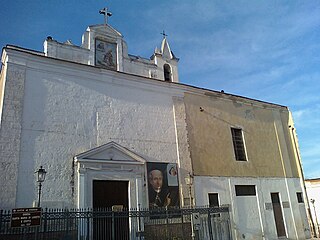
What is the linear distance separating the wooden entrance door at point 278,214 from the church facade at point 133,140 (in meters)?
0.05

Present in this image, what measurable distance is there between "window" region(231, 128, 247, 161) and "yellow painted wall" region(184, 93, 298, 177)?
0.25m

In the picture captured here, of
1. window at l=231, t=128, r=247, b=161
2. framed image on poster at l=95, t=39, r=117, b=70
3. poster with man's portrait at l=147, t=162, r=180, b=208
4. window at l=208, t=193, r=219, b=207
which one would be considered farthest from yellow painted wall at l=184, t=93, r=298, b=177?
framed image on poster at l=95, t=39, r=117, b=70

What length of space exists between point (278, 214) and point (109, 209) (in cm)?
997

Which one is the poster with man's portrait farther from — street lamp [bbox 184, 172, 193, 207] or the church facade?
street lamp [bbox 184, 172, 193, 207]

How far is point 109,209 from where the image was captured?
1233 cm

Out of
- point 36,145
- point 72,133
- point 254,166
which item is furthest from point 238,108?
point 36,145

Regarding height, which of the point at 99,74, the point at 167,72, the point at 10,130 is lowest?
the point at 10,130

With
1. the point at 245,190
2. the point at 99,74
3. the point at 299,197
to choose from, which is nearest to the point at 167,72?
the point at 99,74

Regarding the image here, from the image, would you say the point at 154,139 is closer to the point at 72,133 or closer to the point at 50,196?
the point at 72,133

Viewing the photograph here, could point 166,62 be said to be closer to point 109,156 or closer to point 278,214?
point 109,156

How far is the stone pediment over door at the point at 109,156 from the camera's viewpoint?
40.0 ft

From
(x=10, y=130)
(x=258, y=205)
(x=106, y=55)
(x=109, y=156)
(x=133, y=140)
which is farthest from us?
(x=258, y=205)

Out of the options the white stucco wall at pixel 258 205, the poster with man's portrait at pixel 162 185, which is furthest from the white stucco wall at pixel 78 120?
the white stucco wall at pixel 258 205

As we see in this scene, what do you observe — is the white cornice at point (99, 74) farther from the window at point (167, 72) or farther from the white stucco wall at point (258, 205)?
the white stucco wall at point (258, 205)
